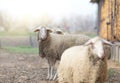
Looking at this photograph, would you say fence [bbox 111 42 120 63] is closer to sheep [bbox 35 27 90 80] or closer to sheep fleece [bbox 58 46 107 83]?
sheep [bbox 35 27 90 80]

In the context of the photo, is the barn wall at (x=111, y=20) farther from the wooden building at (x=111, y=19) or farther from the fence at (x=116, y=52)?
the fence at (x=116, y=52)

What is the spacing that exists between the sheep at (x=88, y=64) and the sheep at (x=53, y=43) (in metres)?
4.14

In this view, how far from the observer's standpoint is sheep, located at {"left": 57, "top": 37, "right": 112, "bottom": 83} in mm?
7777

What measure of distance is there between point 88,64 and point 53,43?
16.0 ft

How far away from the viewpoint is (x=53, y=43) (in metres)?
12.7

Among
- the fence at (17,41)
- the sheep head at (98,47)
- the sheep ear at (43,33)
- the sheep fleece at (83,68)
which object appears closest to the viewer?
the sheep head at (98,47)

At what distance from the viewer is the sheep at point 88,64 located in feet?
25.5

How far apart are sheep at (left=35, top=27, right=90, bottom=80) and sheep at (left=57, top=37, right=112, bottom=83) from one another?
4.14 meters

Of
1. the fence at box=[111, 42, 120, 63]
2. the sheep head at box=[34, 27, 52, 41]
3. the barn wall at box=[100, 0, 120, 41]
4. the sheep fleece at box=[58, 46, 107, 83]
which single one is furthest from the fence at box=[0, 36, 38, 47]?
the sheep fleece at box=[58, 46, 107, 83]

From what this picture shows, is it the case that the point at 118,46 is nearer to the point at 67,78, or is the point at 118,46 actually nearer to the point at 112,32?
the point at 112,32

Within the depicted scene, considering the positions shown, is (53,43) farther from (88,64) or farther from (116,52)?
(116,52)

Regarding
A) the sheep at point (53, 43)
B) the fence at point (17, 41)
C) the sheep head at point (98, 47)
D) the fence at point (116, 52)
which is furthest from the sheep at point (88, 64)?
the fence at point (17, 41)

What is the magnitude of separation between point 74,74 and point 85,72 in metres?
0.31

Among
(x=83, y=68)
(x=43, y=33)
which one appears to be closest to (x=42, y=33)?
(x=43, y=33)
